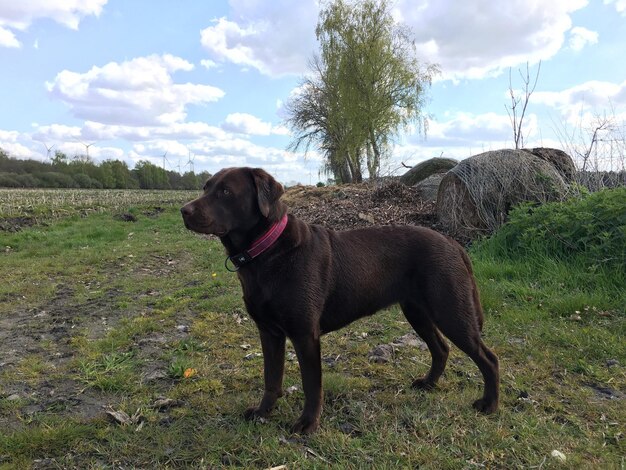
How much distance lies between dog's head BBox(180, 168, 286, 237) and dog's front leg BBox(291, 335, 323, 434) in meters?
0.85

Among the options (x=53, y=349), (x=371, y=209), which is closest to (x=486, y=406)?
(x=53, y=349)

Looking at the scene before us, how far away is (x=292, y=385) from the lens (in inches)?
148

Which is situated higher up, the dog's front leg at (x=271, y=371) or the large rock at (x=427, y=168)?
the large rock at (x=427, y=168)

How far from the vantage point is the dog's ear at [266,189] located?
3.01m

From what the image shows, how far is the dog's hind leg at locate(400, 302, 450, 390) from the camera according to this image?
366 cm

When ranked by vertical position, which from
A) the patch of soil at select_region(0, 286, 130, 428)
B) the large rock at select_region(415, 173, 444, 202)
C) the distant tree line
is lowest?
the patch of soil at select_region(0, 286, 130, 428)

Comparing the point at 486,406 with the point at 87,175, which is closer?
the point at 486,406

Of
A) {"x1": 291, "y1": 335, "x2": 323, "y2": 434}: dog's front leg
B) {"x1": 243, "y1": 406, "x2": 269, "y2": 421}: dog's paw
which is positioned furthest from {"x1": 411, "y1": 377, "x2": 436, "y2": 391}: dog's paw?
{"x1": 243, "y1": 406, "x2": 269, "y2": 421}: dog's paw

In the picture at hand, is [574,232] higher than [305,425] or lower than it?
higher

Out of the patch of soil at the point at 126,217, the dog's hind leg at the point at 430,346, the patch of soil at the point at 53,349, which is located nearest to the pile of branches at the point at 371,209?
the patch of soil at the point at 53,349

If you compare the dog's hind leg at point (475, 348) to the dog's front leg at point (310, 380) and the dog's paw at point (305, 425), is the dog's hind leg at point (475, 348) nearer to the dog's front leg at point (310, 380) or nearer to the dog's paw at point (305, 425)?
the dog's front leg at point (310, 380)

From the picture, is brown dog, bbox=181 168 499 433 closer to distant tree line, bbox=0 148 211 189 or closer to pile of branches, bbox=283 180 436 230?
pile of branches, bbox=283 180 436 230

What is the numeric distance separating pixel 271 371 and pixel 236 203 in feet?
4.12

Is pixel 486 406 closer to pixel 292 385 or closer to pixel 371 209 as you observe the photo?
pixel 292 385
